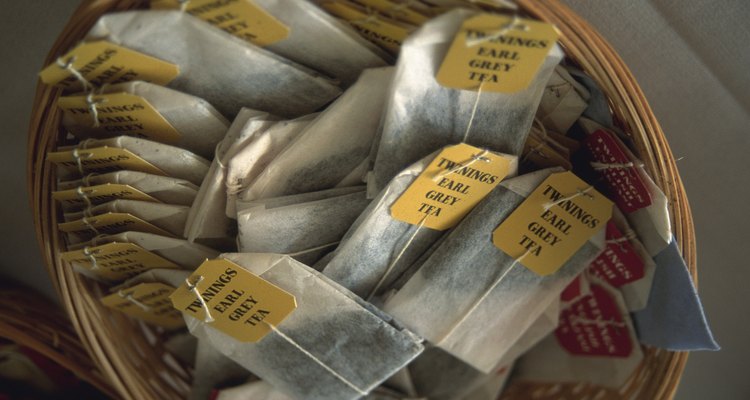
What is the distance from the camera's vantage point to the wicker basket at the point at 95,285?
1.67ft

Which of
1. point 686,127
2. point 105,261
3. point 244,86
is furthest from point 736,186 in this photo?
point 105,261

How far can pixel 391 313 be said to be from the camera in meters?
0.64

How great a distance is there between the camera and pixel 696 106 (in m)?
0.70

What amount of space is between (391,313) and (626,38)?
1.23 ft

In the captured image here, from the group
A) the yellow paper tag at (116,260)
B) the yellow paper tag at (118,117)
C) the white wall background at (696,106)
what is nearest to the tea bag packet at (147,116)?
the yellow paper tag at (118,117)

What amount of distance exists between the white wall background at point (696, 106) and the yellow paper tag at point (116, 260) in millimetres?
267

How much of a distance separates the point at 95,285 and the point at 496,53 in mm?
466

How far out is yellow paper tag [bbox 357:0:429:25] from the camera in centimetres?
52

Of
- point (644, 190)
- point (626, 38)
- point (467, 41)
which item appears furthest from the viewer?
point (626, 38)

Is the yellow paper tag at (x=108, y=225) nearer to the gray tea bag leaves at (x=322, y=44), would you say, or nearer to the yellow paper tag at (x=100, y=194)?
the yellow paper tag at (x=100, y=194)

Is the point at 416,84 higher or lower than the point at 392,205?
higher

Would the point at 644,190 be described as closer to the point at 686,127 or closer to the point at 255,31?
the point at 686,127

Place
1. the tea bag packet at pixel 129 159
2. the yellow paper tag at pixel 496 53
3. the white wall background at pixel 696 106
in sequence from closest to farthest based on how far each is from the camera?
the yellow paper tag at pixel 496 53 → the tea bag packet at pixel 129 159 → the white wall background at pixel 696 106

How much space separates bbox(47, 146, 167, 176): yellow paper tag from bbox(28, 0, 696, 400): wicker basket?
0.02m
